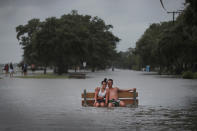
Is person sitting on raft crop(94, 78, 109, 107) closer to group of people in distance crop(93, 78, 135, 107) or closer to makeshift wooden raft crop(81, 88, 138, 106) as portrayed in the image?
group of people in distance crop(93, 78, 135, 107)

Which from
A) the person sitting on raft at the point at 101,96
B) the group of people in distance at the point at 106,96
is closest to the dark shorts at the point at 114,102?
the group of people in distance at the point at 106,96

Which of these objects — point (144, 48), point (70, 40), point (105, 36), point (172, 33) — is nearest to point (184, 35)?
point (172, 33)

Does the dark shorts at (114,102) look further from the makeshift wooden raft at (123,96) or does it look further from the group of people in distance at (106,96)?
the makeshift wooden raft at (123,96)

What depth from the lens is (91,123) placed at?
11.4 m

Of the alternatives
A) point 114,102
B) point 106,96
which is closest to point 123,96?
point 114,102

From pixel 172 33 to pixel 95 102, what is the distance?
5142cm

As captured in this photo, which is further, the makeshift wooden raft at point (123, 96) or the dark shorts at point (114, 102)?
the makeshift wooden raft at point (123, 96)

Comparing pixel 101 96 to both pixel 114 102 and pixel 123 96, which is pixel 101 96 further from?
pixel 123 96

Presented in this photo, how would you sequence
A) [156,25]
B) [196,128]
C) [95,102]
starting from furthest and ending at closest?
[156,25]
[95,102]
[196,128]

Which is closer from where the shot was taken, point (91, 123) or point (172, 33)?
point (91, 123)

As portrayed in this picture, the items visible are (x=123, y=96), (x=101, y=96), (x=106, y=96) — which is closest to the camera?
(x=106, y=96)

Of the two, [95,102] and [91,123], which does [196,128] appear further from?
[95,102]

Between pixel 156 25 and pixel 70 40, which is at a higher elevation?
pixel 156 25

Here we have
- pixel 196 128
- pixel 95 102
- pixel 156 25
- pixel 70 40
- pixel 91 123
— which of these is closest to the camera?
pixel 196 128
